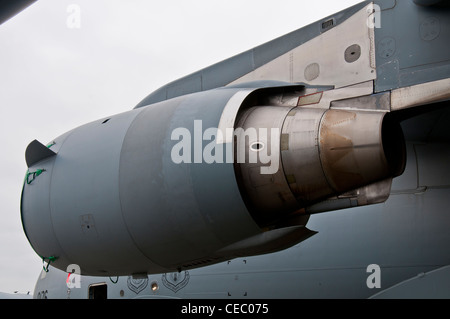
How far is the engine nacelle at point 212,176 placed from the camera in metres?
3.88

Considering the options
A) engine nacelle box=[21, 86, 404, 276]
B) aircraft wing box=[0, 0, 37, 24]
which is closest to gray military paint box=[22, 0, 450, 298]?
engine nacelle box=[21, 86, 404, 276]

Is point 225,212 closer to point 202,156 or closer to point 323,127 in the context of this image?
point 202,156

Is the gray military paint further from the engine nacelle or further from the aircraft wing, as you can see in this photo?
the aircraft wing

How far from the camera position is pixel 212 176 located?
388 centimetres

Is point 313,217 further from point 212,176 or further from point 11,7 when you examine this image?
point 11,7

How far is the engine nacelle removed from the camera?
3.88m

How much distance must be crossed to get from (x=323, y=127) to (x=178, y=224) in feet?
4.64

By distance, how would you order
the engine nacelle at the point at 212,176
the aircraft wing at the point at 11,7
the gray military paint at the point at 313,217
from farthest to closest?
the gray military paint at the point at 313,217, the engine nacelle at the point at 212,176, the aircraft wing at the point at 11,7

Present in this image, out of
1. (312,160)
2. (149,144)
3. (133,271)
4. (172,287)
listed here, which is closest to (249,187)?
(312,160)

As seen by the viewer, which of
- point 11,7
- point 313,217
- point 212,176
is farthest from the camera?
point 313,217

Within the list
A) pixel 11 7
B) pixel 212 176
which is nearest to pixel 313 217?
pixel 212 176

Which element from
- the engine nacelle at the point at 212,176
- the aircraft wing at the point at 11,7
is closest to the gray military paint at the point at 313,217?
the engine nacelle at the point at 212,176

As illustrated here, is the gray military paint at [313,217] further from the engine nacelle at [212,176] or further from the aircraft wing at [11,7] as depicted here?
the aircraft wing at [11,7]
